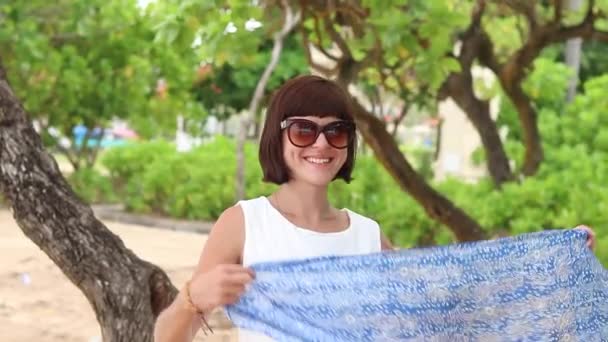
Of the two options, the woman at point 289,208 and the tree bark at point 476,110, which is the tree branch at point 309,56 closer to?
the tree bark at point 476,110

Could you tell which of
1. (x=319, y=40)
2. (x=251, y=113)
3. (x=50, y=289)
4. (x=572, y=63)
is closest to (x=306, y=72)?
(x=251, y=113)

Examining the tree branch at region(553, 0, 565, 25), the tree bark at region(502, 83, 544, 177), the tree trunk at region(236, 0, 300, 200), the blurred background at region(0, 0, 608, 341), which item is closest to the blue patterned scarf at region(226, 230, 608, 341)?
the blurred background at region(0, 0, 608, 341)

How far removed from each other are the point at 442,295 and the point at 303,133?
0.41 metres

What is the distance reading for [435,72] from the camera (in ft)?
14.4

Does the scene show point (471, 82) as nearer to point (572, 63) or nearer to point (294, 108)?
point (294, 108)

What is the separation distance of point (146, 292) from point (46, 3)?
11.2 metres

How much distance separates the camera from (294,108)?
1829 millimetres

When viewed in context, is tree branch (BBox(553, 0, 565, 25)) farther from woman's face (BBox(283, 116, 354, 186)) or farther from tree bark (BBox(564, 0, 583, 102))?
tree bark (BBox(564, 0, 583, 102))

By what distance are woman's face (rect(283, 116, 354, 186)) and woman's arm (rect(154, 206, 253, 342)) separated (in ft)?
0.46

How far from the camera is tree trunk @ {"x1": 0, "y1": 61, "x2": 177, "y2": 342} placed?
2.73 meters

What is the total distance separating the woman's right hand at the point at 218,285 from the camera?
5.57 ft

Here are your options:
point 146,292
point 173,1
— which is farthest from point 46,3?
point 146,292

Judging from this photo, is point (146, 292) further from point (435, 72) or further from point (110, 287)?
point (435, 72)

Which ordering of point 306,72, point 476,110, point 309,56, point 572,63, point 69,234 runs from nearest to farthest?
point 69,234 < point 306,72 < point 309,56 < point 476,110 < point 572,63
